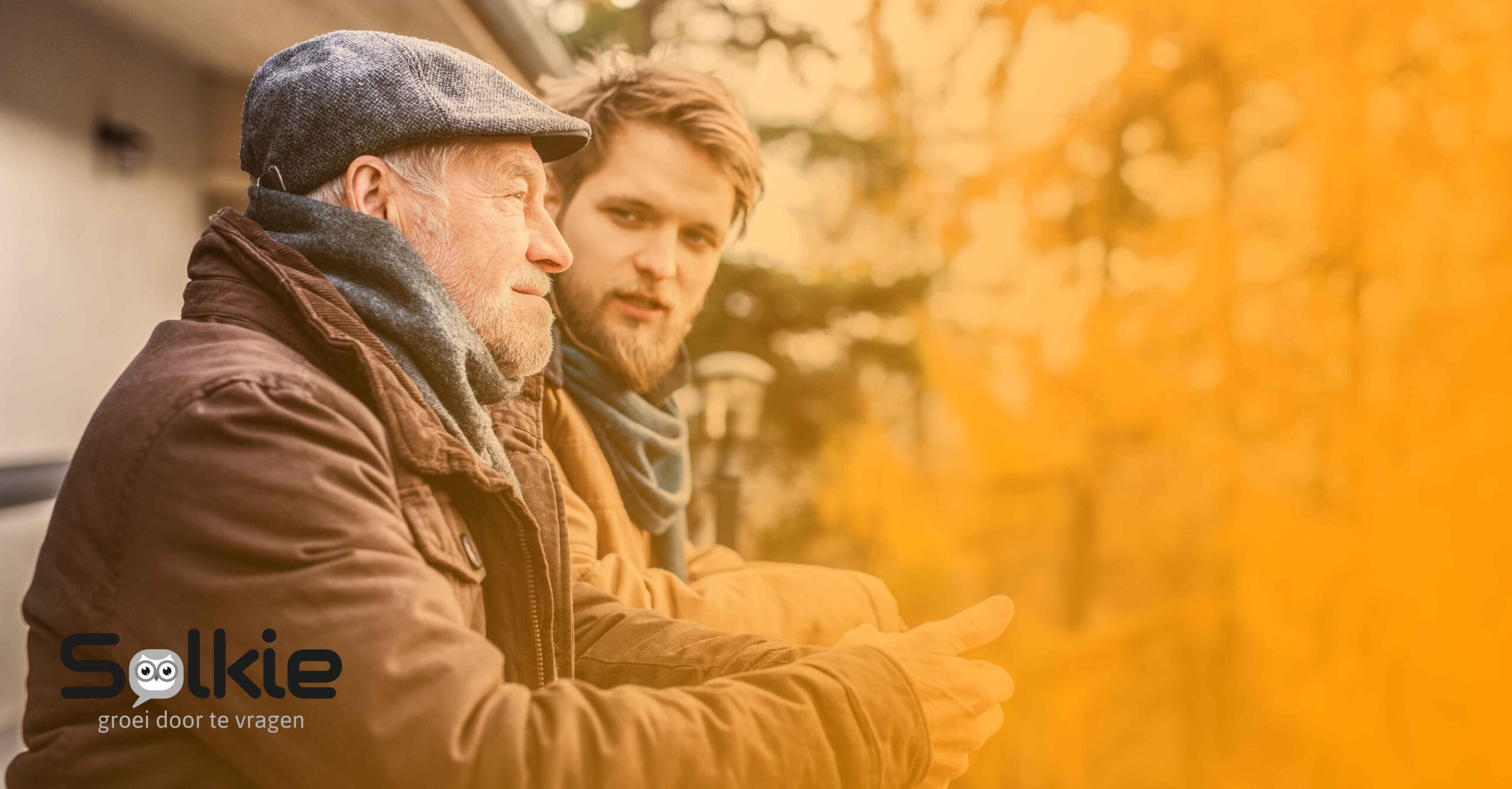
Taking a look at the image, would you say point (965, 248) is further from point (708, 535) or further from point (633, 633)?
point (633, 633)

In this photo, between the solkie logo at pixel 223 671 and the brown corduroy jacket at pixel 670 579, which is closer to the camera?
the solkie logo at pixel 223 671

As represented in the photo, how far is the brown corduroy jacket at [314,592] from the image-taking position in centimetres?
100

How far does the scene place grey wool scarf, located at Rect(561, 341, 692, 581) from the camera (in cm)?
186

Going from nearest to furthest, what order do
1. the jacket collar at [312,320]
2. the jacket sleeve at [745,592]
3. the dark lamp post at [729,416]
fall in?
the jacket collar at [312,320], the jacket sleeve at [745,592], the dark lamp post at [729,416]

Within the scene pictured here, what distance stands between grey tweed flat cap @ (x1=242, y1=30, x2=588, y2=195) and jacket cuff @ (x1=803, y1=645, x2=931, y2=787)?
84cm

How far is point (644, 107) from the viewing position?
1891 millimetres

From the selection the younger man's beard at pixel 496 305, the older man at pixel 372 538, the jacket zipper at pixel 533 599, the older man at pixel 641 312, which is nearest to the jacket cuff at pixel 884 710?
the older man at pixel 372 538

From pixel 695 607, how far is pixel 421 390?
31.2 inches

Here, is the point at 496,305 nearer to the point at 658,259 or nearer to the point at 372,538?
the point at 372,538

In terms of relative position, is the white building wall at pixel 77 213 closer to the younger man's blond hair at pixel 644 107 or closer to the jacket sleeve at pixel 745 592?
the younger man's blond hair at pixel 644 107

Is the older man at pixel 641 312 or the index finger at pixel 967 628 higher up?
the older man at pixel 641 312

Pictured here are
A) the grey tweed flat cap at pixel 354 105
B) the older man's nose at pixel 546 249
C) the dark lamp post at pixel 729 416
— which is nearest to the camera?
the grey tweed flat cap at pixel 354 105

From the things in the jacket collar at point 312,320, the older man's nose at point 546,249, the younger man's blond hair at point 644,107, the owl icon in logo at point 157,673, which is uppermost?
the younger man's blond hair at point 644,107

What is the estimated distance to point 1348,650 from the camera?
2805mm
